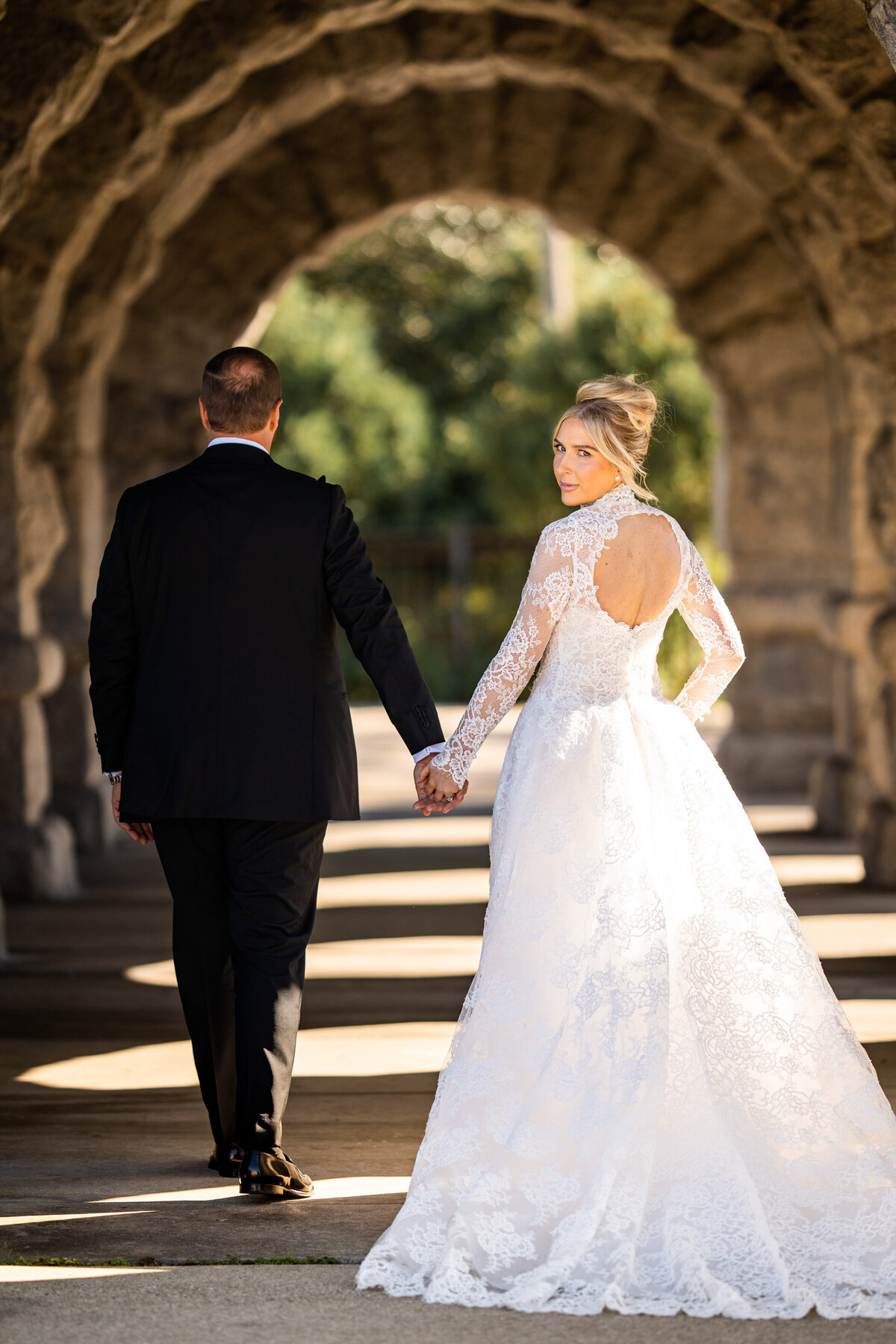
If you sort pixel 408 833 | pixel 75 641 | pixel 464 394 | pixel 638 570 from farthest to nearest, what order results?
pixel 464 394 < pixel 408 833 < pixel 75 641 < pixel 638 570

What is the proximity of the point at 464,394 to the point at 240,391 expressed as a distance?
774 inches

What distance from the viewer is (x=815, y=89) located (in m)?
4.56

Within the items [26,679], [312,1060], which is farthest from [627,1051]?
[26,679]

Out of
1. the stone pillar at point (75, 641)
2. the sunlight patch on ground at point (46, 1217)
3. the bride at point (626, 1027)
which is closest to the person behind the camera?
the bride at point (626, 1027)

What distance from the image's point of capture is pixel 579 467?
3.19 meters

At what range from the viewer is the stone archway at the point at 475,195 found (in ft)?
16.4

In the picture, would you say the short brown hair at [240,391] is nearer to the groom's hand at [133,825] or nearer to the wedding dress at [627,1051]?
the wedding dress at [627,1051]

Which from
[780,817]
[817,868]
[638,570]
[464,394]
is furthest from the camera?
[464,394]

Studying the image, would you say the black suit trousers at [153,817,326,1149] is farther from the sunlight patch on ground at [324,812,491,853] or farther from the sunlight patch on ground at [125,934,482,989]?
the sunlight patch on ground at [324,812,491,853]

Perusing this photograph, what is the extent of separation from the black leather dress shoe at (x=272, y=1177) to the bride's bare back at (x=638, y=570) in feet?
4.05

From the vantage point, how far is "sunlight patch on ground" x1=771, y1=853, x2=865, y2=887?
6379 mm

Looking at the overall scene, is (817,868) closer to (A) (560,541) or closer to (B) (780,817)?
(B) (780,817)

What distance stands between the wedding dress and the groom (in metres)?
0.32

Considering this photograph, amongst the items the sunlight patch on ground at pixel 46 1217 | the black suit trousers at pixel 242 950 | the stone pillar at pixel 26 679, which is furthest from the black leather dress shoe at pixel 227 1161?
the stone pillar at pixel 26 679
